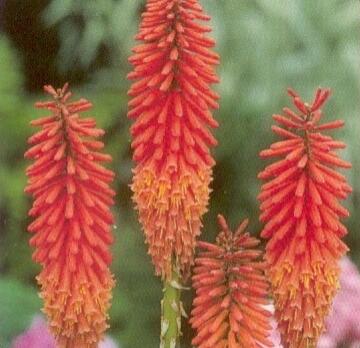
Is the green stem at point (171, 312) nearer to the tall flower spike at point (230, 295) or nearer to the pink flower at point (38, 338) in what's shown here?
the tall flower spike at point (230, 295)

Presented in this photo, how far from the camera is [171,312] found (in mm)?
1272

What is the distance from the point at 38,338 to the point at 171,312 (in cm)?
28

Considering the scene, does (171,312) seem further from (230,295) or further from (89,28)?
(89,28)

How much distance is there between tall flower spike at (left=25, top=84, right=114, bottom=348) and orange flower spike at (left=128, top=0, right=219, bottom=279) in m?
0.06

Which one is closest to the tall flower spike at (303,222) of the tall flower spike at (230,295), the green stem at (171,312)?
the tall flower spike at (230,295)

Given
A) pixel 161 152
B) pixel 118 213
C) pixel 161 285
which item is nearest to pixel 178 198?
pixel 161 152

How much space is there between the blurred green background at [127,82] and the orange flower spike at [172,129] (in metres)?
0.19

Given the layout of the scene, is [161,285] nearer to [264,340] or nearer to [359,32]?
[264,340]

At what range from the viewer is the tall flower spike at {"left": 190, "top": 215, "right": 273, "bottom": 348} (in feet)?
4.01

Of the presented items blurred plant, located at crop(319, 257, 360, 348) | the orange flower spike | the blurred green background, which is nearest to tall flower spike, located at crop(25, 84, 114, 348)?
the orange flower spike

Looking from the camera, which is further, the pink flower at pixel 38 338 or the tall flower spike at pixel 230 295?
the pink flower at pixel 38 338

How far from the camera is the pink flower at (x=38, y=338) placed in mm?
1443

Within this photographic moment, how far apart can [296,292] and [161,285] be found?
32cm

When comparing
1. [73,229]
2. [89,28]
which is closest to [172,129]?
[73,229]
